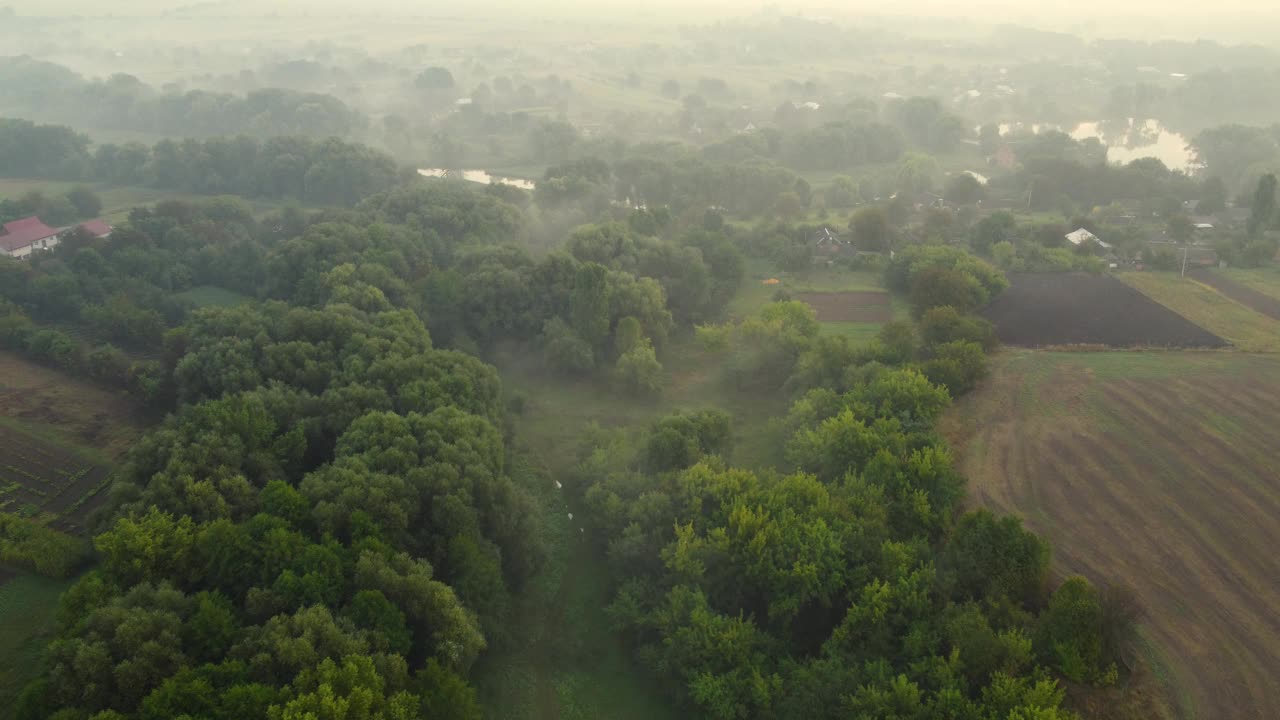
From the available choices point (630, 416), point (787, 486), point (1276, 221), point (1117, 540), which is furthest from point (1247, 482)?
point (1276, 221)

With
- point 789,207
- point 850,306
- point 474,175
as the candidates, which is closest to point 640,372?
point 850,306

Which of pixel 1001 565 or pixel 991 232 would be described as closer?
pixel 1001 565

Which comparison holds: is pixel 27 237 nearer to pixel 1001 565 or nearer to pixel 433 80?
pixel 1001 565

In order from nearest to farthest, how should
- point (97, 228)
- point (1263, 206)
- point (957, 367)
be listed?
point (957, 367) → point (1263, 206) → point (97, 228)

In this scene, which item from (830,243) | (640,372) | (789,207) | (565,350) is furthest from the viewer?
(789,207)

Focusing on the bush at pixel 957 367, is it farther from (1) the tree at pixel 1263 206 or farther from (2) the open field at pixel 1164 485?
(1) the tree at pixel 1263 206

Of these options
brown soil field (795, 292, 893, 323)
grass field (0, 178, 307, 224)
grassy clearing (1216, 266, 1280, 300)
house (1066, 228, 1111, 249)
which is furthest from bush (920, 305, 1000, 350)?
grass field (0, 178, 307, 224)

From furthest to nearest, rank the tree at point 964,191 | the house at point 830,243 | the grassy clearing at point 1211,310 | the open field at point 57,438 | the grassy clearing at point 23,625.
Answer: the tree at point 964,191, the house at point 830,243, the grassy clearing at point 1211,310, the open field at point 57,438, the grassy clearing at point 23,625

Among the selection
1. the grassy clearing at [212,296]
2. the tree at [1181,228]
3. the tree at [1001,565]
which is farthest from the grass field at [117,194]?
the tree at [1181,228]
